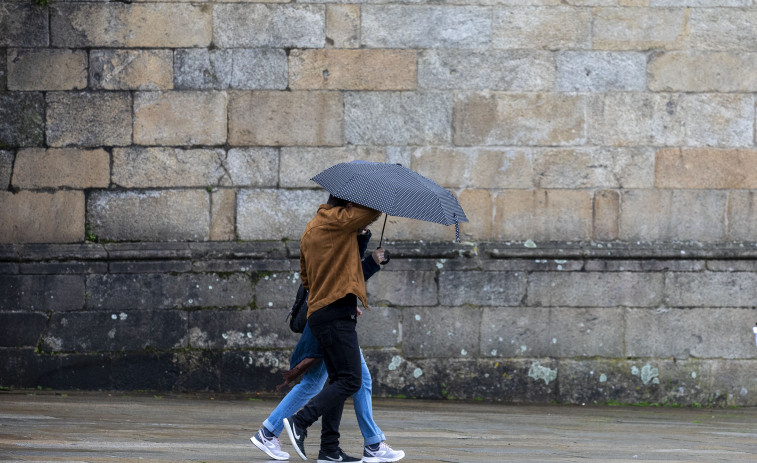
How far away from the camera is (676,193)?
8531 millimetres

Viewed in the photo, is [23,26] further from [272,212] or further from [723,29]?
[723,29]

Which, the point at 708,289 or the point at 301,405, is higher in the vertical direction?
the point at 708,289

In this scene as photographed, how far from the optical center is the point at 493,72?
8.47 meters

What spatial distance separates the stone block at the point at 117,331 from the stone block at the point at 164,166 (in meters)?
1.06

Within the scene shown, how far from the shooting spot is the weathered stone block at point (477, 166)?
8.46m

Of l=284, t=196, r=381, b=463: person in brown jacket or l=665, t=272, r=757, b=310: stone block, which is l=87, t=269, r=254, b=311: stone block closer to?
l=284, t=196, r=381, b=463: person in brown jacket

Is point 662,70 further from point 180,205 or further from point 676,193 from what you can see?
point 180,205

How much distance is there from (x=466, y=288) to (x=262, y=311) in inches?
65.6

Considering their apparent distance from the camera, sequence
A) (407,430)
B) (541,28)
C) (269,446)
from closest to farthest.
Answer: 1. (269,446)
2. (407,430)
3. (541,28)

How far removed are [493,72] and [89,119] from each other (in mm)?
3308

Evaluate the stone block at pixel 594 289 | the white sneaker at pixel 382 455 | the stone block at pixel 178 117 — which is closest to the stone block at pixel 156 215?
the stone block at pixel 178 117

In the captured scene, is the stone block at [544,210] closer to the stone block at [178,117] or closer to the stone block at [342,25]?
the stone block at [342,25]

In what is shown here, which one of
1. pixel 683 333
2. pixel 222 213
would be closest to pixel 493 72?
pixel 222 213

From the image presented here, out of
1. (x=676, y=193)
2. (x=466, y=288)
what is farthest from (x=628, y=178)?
(x=466, y=288)
